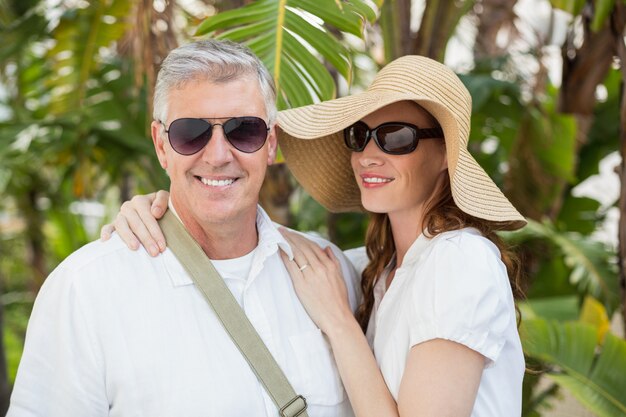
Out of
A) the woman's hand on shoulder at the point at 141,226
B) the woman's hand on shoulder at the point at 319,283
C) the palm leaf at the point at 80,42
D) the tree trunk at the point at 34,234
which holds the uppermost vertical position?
the woman's hand on shoulder at the point at 141,226

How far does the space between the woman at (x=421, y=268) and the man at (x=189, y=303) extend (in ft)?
0.48

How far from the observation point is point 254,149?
213 centimetres

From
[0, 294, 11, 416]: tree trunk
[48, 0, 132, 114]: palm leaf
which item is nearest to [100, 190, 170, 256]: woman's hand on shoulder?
[48, 0, 132, 114]: palm leaf

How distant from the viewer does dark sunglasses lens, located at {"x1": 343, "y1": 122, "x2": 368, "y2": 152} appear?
2.27m

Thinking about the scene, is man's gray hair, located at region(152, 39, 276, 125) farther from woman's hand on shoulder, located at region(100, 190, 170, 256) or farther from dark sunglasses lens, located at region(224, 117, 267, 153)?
woman's hand on shoulder, located at region(100, 190, 170, 256)

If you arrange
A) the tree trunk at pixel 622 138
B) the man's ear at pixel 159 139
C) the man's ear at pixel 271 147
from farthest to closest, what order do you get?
the tree trunk at pixel 622 138 < the man's ear at pixel 271 147 < the man's ear at pixel 159 139

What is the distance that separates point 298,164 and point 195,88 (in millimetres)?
726

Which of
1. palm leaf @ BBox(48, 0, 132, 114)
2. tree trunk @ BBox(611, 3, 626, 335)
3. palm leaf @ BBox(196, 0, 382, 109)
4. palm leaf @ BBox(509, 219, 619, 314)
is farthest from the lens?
palm leaf @ BBox(48, 0, 132, 114)

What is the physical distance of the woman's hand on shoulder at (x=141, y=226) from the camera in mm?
2107

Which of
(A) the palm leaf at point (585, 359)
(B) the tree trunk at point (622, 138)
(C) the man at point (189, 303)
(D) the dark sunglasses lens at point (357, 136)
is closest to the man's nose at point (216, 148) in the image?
(C) the man at point (189, 303)

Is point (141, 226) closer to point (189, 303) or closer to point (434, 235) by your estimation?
point (189, 303)

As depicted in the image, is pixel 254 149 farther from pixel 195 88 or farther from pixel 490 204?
pixel 490 204

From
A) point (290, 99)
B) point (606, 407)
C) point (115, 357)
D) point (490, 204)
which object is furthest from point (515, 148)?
point (115, 357)

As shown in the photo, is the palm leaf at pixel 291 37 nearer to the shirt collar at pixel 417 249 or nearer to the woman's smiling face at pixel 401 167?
the woman's smiling face at pixel 401 167
